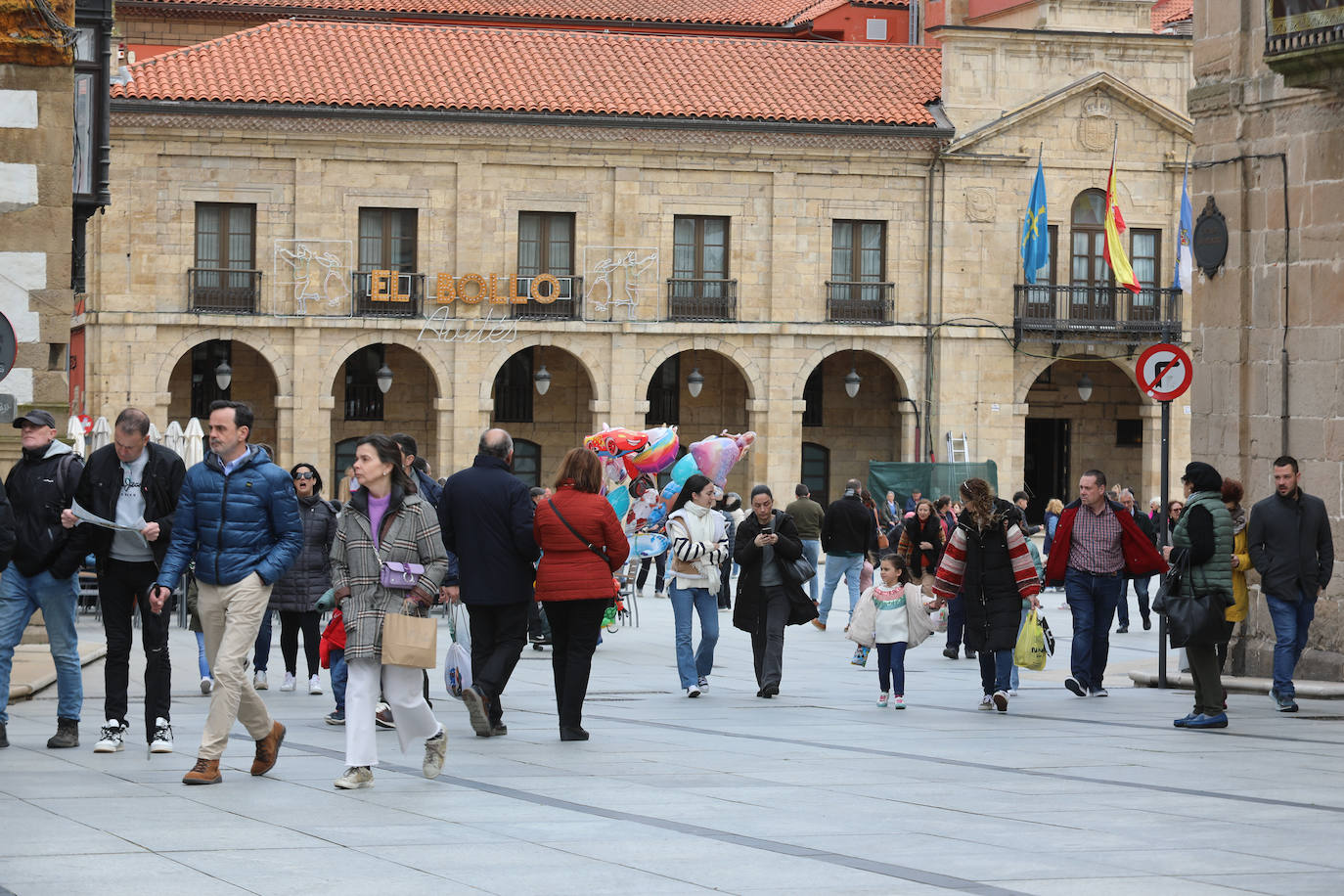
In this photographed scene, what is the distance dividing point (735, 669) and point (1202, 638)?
5.44m

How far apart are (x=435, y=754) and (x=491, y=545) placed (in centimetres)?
207

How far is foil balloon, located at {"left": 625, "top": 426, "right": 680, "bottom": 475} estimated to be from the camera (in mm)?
20578

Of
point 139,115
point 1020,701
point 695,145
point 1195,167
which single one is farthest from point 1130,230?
point 1020,701

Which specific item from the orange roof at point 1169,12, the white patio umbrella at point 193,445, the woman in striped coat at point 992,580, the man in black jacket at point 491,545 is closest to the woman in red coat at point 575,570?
the man in black jacket at point 491,545

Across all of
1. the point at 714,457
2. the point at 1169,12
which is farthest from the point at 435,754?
the point at 1169,12

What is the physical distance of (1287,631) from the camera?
44.1 ft

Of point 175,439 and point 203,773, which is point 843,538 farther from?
point 203,773

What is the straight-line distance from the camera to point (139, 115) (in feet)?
122

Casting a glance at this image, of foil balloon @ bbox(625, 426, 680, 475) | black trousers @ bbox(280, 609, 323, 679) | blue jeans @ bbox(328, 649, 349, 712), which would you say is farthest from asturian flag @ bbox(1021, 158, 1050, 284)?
blue jeans @ bbox(328, 649, 349, 712)

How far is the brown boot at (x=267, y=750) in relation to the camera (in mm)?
9570

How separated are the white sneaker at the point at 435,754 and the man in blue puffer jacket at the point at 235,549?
2.39 feet

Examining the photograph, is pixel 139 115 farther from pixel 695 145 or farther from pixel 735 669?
pixel 735 669

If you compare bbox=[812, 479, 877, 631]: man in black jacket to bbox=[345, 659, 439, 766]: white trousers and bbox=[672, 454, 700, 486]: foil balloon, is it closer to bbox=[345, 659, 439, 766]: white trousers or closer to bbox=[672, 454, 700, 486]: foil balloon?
bbox=[672, 454, 700, 486]: foil balloon

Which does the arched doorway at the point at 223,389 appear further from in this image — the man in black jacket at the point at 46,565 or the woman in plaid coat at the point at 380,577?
the woman in plaid coat at the point at 380,577
